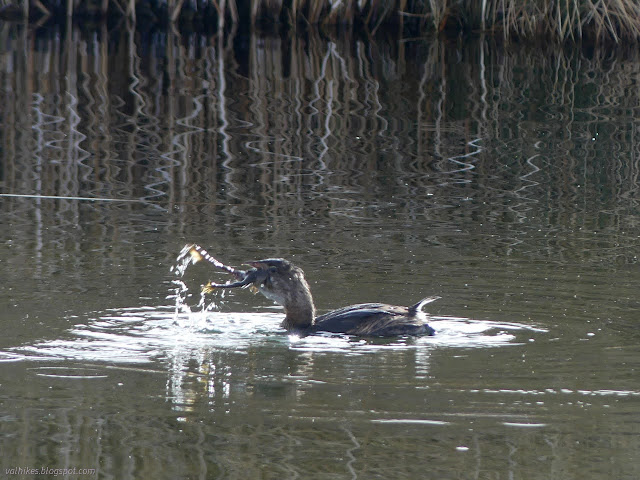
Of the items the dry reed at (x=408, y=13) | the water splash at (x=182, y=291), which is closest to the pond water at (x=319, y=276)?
the water splash at (x=182, y=291)

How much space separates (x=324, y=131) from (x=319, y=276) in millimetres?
4973

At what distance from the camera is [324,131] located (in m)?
11.7

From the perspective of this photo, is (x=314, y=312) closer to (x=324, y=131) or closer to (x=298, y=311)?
(x=298, y=311)

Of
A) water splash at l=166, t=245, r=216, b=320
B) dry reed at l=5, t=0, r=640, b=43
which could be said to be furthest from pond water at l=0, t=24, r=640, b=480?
dry reed at l=5, t=0, r=640, b=43

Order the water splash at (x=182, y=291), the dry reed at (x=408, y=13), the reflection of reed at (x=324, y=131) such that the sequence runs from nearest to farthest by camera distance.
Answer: the water splash at (x=182, y=291) < the reflection of reed at (x=324, y=131) < the dry reed at (x=408, y=13)

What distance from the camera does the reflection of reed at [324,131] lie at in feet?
28.9

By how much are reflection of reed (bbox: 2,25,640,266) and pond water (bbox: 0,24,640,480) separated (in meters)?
0.05

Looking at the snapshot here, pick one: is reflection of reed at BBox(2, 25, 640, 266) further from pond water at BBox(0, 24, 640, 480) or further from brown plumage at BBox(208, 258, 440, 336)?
brown plumage at BBox(208, 258, 440, 336)

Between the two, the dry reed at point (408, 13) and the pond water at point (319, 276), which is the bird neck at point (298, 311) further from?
the dry reed at point (408, 13)

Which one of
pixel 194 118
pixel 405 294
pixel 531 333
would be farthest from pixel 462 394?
pixel 194 118

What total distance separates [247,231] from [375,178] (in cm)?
207

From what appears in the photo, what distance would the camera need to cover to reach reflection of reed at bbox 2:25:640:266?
8805mm

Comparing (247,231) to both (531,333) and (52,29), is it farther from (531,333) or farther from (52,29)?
(52,29)

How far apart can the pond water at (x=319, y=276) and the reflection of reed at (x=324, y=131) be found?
0.05m
